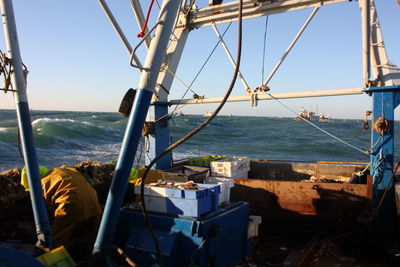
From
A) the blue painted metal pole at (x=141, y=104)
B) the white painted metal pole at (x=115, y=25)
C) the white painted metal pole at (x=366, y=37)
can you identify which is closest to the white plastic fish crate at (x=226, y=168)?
the white painted metal pole at (x=115, y=25)

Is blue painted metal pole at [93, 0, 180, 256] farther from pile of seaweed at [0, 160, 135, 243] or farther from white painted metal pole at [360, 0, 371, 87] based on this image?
white painted metal pole at [360, 0, 371, 87]

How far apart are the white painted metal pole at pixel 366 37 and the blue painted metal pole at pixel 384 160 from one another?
1.19ft

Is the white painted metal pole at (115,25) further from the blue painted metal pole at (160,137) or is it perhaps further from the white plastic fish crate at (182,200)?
the white plastic fish crate at (182,200)

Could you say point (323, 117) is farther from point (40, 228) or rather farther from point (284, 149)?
point (40, 228)

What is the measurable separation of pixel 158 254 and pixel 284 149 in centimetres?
2852

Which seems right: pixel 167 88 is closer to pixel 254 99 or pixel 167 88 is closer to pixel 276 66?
pixel 254 99

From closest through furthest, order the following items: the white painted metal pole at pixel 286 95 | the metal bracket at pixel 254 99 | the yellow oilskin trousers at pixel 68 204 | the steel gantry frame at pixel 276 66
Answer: the yellow oilskin trousers at pixel 68 204 < the steel gantry frame at pixel 276 66 < the white painted metal pole at pixel 286 95 < the metal bracket at pixel 254 99

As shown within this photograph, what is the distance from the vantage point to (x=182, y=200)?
4211mm

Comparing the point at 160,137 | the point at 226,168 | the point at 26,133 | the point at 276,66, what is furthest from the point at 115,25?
the point at 26,133

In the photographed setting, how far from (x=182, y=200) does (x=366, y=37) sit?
4464 millimetres

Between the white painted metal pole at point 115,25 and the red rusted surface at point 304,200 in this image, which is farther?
the white painted metal pole at point 115,25

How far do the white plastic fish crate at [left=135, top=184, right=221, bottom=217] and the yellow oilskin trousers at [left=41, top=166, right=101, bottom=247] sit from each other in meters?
0.89

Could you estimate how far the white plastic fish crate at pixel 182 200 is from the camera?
4109 millimetres

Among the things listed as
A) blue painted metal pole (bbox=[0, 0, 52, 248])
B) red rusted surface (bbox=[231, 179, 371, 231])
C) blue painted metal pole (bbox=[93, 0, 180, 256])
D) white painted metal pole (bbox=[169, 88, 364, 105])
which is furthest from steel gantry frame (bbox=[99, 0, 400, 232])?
blue painted metal pole (bbox=[93, 0, 180, 256])
